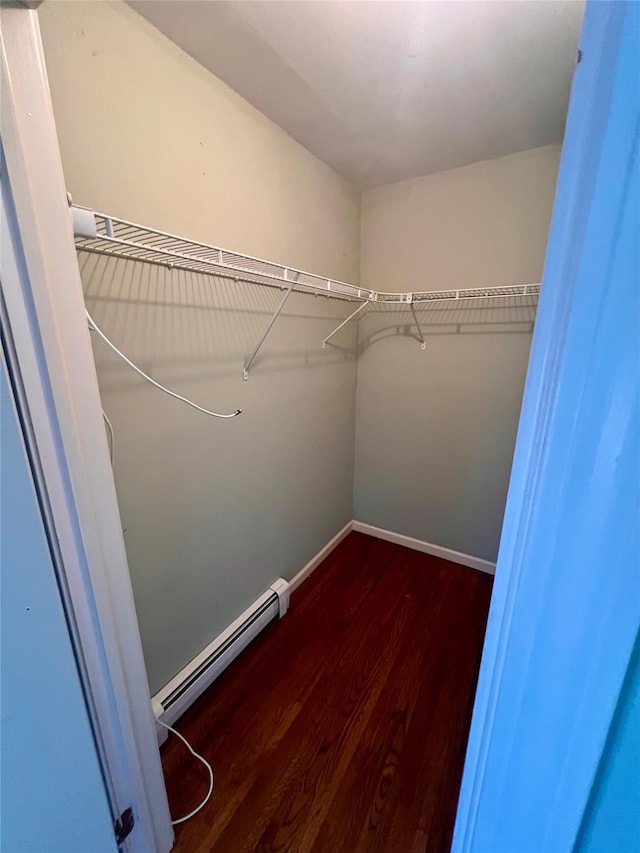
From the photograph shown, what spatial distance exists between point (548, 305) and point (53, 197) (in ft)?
2.63

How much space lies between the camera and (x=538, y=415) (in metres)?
0.41

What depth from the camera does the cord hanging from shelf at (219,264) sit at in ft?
2.51

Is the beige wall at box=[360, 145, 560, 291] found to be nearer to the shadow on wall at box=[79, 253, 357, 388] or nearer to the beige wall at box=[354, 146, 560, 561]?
the beige wall at box=[354, 146, 560, 561]

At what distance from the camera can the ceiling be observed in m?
0.94

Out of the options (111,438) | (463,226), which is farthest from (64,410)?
(463,226)

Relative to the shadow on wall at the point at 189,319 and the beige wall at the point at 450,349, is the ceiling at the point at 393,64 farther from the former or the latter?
the shadow on wall at the point at 189,319

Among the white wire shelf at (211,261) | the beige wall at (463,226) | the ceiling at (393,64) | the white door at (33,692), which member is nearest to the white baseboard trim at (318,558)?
the white door at (33,692)

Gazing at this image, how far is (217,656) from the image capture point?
145 centimetres

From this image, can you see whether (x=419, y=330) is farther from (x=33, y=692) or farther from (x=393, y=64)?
(x=33, y=692)

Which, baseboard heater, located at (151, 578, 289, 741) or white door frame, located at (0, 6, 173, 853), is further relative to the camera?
baseboard heater, located at (151, 578, 289, 741)

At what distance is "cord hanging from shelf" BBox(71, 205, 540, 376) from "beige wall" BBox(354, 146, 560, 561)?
0.15 metres

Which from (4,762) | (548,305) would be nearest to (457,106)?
(548,305)

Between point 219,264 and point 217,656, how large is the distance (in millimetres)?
1540

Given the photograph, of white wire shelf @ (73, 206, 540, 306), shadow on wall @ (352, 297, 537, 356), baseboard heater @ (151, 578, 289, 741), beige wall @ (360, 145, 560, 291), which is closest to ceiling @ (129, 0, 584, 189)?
beige wall @ (360, 145, 560, 291)
